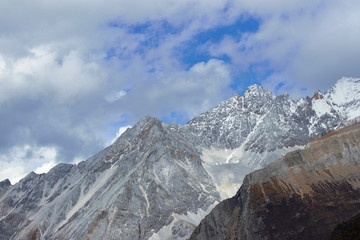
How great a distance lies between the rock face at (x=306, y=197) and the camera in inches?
6747

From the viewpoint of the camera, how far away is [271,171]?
655ft

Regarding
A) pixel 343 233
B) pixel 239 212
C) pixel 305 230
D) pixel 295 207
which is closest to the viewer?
pixel 343 233

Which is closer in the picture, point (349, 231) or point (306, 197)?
point (349, 231)

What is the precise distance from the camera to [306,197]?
18400 centimetres

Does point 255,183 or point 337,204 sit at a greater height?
point 255,183

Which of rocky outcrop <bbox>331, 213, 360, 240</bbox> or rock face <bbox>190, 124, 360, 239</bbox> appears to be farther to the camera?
rock face <bbox>190, 124, 360, 239</bbox>

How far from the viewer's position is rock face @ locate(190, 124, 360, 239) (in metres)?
171

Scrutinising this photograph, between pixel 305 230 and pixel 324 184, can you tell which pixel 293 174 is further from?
pixel 305 230

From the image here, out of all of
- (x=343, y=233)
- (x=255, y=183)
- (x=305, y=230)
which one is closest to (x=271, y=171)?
(x=255, y=183)

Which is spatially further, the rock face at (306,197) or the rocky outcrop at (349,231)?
the rock face at (306,197)

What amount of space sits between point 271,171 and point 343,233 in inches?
4595

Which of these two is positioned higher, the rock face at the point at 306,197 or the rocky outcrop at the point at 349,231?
the rock face at the point at 306,197

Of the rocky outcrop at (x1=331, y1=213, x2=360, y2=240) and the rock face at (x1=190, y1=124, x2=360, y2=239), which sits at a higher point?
the rock face at (x1=190, y1=124, x2=360, y2=239)

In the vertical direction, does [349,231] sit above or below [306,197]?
below
